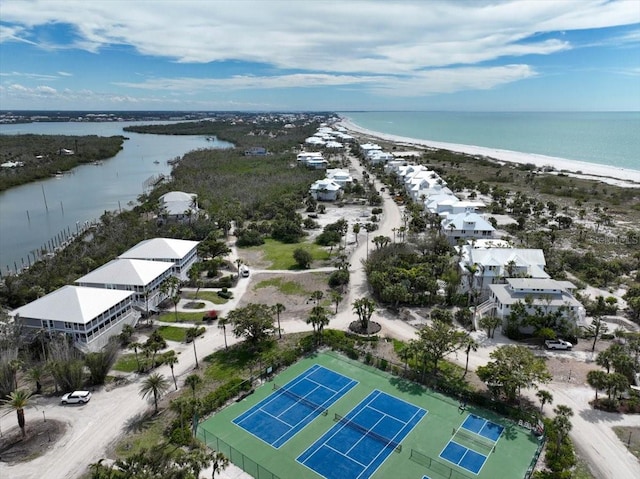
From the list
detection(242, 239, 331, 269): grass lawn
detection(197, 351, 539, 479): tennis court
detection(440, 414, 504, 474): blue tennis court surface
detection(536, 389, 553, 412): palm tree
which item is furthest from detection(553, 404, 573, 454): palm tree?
detection(242, 239, 331, 269): grass lawn

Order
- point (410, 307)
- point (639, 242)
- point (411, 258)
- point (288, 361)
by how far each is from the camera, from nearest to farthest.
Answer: point (288, 361) < point (410, 307) < point (411, 258) < point (639, 242)

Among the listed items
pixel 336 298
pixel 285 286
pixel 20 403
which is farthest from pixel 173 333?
pixel 336 298

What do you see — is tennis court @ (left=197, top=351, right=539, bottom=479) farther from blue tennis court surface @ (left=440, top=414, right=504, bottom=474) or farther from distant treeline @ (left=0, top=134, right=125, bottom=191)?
distant treeline @ (left=0, top=134, right=125, bottom=191)

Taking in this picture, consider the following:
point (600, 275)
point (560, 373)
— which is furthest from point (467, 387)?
point (600, 275)

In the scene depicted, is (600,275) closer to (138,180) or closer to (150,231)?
(150,231)

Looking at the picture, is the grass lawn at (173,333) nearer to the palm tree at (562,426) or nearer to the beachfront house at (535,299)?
the beachfront house at (535,299)
